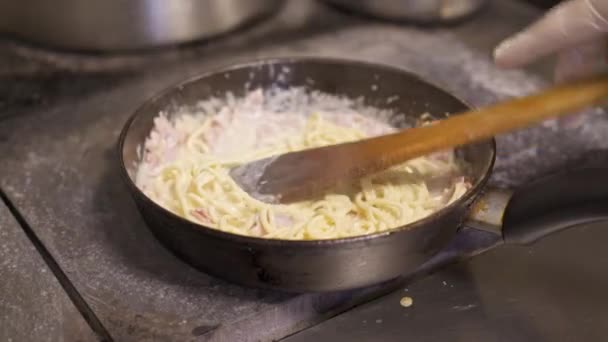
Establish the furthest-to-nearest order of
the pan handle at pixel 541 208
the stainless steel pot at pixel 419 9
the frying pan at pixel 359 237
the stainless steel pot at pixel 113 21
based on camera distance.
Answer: the stainless steel pot at pixel 419 9, the stainless steel pot at pixel 113 21, the pan handle at pixel 541 208, the frying pan at pixel 359 237

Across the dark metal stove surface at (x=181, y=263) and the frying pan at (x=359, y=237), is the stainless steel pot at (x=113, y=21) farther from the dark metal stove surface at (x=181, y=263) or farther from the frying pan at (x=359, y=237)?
the frying pan at (x=359, y=237)

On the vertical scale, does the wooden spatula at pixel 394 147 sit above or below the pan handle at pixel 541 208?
above

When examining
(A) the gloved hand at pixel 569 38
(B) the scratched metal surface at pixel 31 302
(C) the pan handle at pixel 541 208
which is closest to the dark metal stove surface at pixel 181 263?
(B) the scratched metal surface at pixel 31 302

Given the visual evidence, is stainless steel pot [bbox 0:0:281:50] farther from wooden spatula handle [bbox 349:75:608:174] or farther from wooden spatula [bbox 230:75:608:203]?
wooden spatula handle [bbox 349:75:608:174]

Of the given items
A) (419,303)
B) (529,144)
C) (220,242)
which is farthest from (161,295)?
(529,144)

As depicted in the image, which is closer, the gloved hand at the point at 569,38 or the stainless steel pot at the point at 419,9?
the gloved hand at the point at 569,38

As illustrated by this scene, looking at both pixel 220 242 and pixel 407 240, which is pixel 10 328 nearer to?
pixel 220 242

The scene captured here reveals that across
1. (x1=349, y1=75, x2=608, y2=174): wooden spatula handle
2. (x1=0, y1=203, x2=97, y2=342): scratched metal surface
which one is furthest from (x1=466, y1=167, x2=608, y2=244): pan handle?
(x1=0, y1=203, x2=97, y2=342): scratched metal surface
